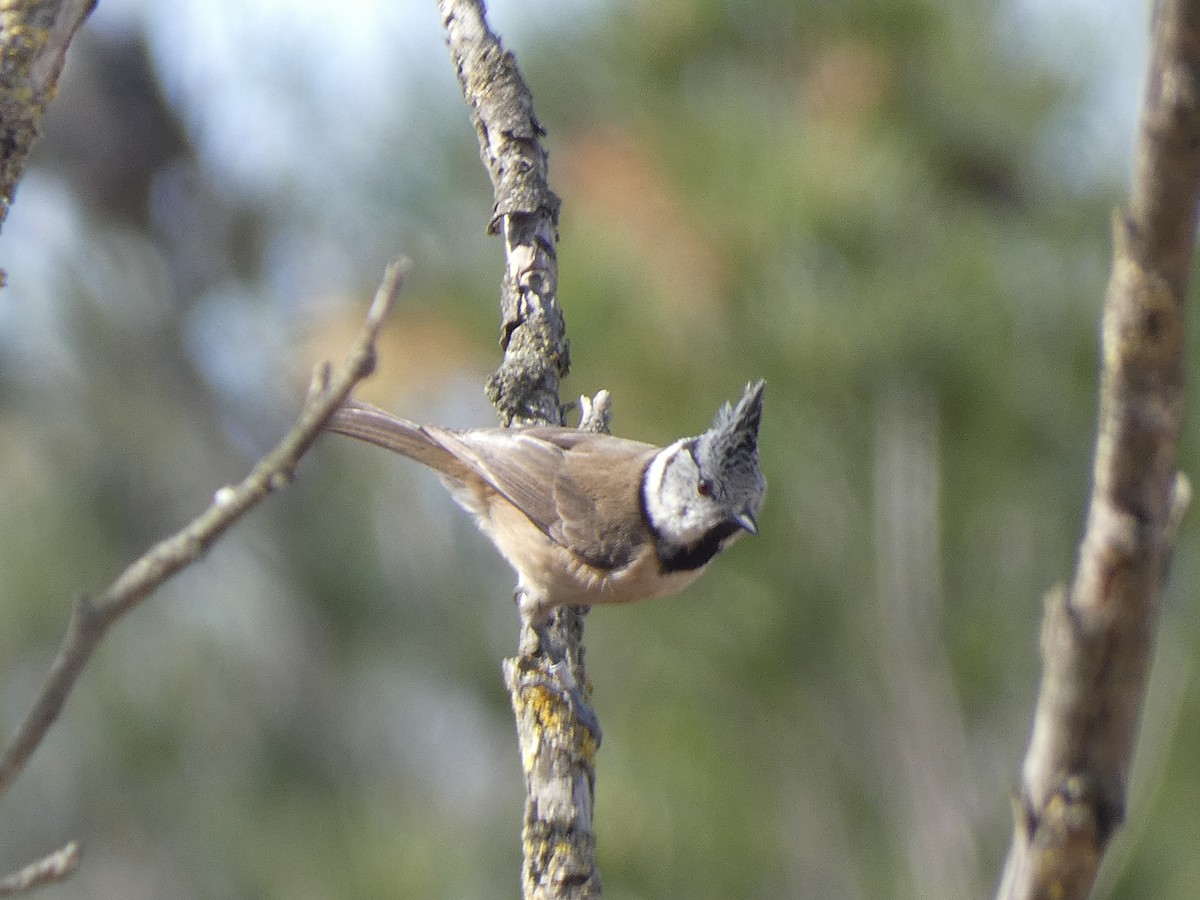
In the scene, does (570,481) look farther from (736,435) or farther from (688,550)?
(736,435)

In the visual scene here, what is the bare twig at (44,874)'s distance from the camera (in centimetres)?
133

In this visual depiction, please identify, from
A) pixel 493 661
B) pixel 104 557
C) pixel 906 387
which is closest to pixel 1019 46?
pixel 906 387

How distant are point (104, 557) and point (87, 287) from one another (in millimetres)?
1848

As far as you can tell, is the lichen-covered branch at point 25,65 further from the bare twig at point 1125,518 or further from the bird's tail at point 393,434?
the bird's tail at point 393,434

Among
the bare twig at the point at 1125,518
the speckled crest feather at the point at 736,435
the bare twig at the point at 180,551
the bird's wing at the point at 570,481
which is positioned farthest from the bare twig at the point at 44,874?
the speckled crest feather at the point at 736,435

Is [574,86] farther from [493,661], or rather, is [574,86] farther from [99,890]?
[99,890]

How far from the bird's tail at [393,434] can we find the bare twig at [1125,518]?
245 cm

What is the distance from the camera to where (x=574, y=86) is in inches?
255

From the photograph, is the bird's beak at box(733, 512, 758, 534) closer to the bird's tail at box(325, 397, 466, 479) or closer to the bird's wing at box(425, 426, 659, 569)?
the bird's wing at box(425, 426, 659, 569)

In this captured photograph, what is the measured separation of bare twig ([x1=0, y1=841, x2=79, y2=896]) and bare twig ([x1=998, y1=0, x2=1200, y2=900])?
3.19ft

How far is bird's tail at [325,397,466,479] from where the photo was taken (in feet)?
11.5

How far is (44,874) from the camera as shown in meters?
1.41

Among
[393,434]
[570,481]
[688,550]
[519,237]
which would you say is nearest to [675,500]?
[688,550]

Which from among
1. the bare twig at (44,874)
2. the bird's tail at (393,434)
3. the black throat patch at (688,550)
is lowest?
the bare twig at (44,874)
